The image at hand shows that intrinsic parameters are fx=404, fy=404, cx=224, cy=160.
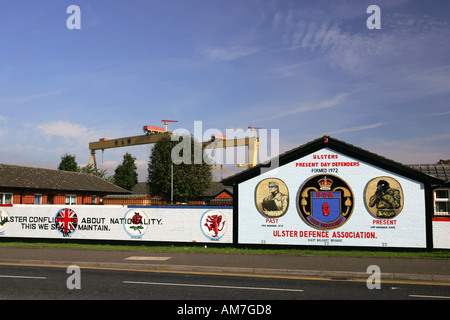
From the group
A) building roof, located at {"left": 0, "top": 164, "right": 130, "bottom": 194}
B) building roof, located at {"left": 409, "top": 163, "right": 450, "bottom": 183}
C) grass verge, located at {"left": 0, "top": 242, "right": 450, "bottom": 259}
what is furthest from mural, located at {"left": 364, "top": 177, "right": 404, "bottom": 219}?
building roof, located at {"left": 0, "top": 164, "right": 130, "bottom": 194}

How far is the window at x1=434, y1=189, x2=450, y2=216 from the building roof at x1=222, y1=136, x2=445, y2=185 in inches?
182

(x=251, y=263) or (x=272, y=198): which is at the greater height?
(x=272, y=198)

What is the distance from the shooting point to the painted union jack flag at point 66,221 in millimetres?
20812

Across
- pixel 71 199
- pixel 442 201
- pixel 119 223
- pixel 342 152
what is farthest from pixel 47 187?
pixel 442 201

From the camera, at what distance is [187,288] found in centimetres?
1034

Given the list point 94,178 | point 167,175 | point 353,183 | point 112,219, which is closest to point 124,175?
point 167,175

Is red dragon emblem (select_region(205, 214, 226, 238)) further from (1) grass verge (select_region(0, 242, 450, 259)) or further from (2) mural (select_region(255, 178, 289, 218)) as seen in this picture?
(2) mural (select_region(255, 178, 289, 218))

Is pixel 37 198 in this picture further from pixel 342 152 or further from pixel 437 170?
pixel 437 170

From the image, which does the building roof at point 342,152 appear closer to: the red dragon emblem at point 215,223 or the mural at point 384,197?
the mural at point 384,197

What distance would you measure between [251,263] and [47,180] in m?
32.8

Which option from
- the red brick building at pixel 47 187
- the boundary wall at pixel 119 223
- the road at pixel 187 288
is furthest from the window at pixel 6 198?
the road at pixel 187 288

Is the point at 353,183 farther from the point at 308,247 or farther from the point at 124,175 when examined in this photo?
the point at 124,175
